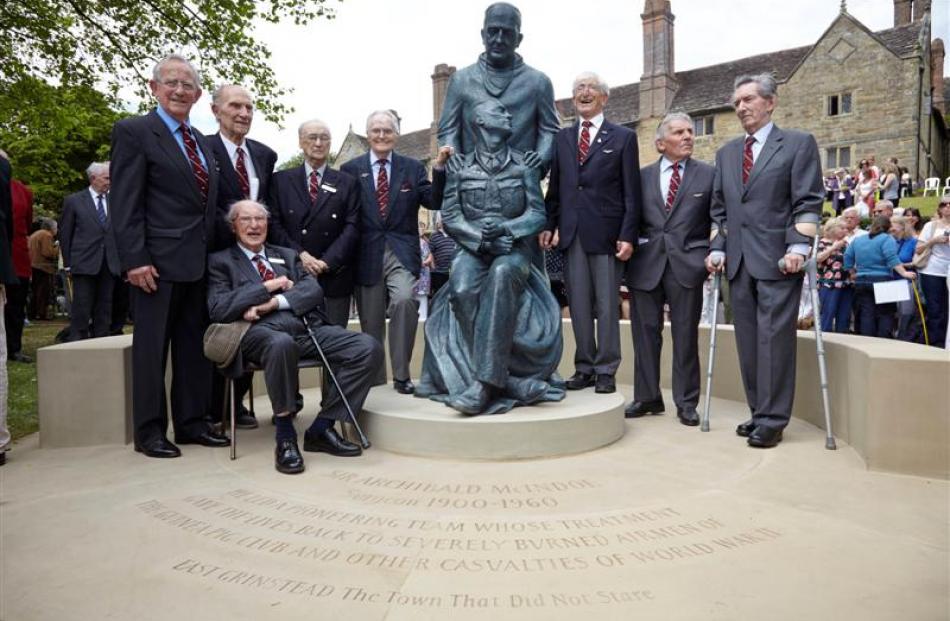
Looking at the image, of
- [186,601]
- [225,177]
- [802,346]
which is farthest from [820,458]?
[225,177]

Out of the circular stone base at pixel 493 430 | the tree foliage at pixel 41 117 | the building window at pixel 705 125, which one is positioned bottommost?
the circular stone base at pixel 493 430

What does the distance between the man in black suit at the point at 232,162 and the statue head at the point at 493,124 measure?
1.66 metres

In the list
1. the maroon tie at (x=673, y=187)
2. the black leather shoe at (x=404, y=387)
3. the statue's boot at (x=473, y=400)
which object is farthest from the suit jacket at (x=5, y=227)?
the maroon tie at (x=673, y=187)

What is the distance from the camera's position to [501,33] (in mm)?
5230

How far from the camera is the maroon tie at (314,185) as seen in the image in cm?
573

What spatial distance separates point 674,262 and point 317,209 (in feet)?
8.92

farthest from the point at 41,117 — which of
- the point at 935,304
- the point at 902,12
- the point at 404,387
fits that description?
the point at 902,12

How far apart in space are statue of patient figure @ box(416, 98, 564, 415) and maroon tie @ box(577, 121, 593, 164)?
69 centimetres

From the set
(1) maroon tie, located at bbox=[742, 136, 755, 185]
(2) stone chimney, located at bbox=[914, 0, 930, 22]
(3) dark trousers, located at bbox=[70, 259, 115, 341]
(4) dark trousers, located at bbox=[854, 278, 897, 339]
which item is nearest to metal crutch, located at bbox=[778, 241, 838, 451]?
(1) maroon tie, located at bbox=[742, 136, 755, 185]

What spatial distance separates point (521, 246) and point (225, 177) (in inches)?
84.1

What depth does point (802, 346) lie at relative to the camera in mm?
5809

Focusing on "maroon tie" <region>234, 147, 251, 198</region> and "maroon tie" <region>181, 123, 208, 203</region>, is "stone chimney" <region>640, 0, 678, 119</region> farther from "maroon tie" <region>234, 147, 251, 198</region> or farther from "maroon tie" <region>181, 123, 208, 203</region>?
"maroon tie" <region>181, 123, 208, 203</region>

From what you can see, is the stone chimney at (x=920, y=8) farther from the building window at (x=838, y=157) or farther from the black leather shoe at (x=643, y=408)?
the black leather shoe at (x=643, y=408)

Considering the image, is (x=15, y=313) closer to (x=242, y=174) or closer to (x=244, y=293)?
(x=242, y=174)
